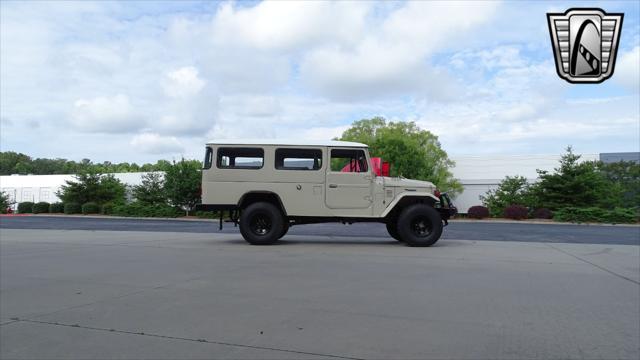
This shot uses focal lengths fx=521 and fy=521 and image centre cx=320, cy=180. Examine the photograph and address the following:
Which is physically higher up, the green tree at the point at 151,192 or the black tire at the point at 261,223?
the green tree at the point at 151,192

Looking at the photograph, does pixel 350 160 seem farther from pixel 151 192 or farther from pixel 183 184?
pixel 151 192

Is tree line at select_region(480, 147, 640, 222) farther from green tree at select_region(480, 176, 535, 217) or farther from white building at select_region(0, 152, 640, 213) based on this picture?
white building at select_region(0, 152, 640, 213)

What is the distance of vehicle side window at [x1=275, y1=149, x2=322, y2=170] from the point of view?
1198 cm

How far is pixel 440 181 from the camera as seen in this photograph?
39531 millimetres

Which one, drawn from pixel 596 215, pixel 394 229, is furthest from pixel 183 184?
pixel 596 215

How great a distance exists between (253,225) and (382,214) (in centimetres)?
297

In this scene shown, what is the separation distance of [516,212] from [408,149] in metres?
9.11

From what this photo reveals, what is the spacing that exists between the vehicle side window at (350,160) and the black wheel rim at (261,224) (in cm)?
193

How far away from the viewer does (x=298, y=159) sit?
12.1 meters

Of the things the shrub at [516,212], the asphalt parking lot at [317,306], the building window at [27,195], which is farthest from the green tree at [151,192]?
the asphalt parking lot at [317,306]

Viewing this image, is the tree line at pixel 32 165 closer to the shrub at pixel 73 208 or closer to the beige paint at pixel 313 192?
the shrub at pixel 73 208

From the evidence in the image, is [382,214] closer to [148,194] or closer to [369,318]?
[369,318]

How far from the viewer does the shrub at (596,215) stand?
25.4 m

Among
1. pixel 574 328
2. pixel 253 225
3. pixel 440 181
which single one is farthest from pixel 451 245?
pixel 440 181
